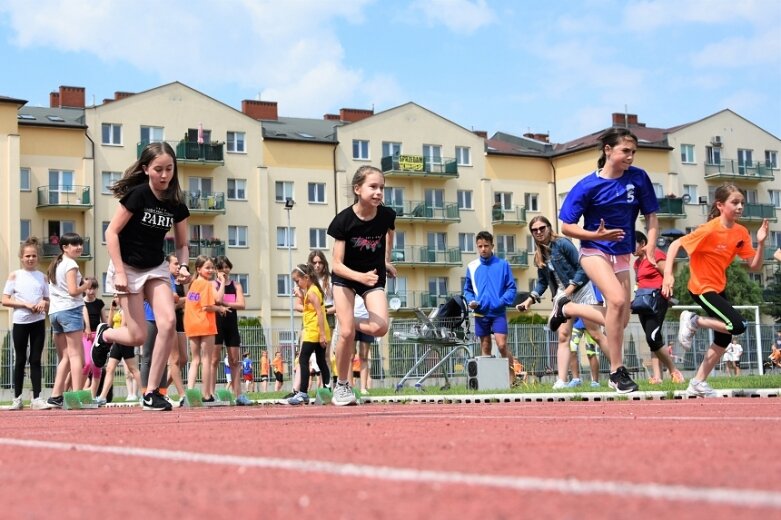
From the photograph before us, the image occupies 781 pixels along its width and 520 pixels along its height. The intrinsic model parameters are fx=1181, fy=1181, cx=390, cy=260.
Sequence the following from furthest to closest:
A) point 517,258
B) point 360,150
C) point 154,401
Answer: point 517,258, point 360,150, point 154,401

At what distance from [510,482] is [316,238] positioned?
72.8 meters

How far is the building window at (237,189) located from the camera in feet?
243

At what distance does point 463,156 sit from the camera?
82688 mm

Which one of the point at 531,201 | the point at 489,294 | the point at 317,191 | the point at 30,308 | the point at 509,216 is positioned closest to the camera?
the point at 30,308

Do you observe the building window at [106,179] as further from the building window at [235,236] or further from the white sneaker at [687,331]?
the white sneaker at [687,331]

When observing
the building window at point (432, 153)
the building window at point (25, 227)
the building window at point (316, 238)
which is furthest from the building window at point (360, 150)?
the building window at point (25, 227)

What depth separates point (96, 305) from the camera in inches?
739

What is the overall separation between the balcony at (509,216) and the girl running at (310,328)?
67654 millimetres

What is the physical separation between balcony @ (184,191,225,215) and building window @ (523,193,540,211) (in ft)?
75.6

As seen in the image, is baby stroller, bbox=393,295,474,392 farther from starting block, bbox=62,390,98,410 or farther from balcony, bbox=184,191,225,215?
balcony, bbox=184,191,225,215

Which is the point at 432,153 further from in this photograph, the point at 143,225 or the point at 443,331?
the point at 143,225

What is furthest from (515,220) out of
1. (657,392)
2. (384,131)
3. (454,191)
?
(657,392)

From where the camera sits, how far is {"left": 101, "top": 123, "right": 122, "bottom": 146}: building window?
69500 millimetres

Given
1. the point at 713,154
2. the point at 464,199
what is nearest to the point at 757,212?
the point at 713,154
